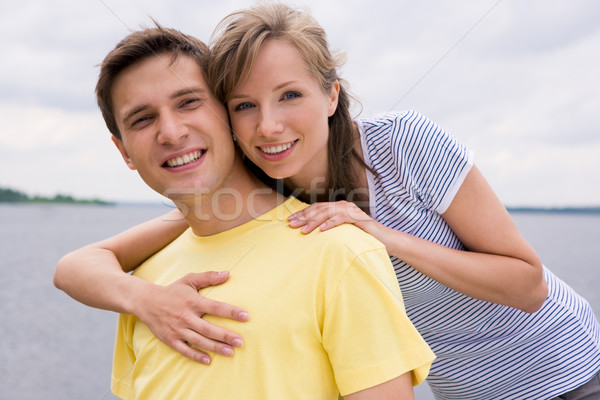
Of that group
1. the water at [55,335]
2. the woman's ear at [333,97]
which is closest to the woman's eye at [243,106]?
the woman's ear at [333,97]

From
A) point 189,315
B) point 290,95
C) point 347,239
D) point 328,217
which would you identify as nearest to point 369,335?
point 347,239

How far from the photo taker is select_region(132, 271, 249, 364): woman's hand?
1435mm

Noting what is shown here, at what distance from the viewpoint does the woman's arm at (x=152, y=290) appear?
1.46 metres

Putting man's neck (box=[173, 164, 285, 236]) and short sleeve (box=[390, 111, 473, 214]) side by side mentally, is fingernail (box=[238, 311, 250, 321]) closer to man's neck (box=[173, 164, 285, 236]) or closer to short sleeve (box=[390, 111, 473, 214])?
man's neck (box=[173, 164, 285, 236])

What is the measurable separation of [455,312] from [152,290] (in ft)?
3.71

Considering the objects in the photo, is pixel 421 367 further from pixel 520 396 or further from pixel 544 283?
Answer: pixel 520 396

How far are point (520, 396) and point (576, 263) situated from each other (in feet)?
37.5

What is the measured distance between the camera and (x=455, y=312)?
2070 millimetres

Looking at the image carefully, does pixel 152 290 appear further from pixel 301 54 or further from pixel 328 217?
pixel 301 54

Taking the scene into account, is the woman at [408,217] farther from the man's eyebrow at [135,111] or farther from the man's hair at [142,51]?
the man's eyebrow at [135,111]

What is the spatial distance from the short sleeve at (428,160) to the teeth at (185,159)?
2.29 ft

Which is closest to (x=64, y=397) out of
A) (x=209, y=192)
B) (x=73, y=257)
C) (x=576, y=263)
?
(x=73, y=257)

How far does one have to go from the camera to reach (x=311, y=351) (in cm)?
141

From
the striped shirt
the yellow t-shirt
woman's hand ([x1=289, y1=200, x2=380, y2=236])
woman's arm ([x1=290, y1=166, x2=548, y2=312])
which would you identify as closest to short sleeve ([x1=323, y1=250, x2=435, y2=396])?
the yellow t-shirt
